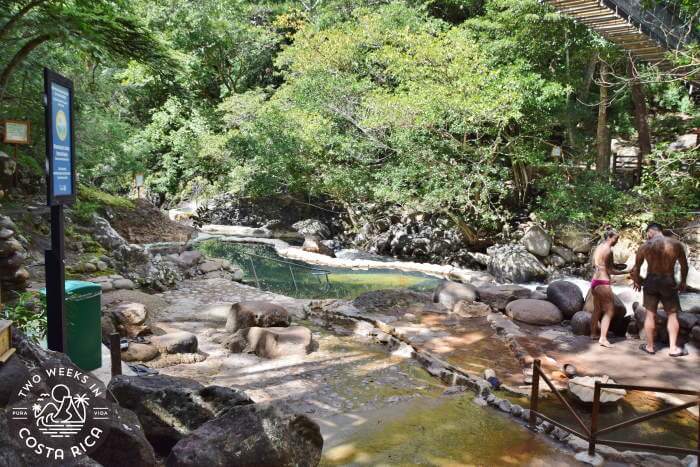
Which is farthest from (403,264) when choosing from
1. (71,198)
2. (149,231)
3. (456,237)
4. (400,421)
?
(71,198)

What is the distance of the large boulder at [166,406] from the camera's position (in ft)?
11.7

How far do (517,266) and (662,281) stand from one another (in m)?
7.90

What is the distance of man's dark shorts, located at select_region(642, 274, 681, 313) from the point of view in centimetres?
652

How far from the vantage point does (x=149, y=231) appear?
45.8ft

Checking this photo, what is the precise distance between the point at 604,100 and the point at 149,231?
41.6ft

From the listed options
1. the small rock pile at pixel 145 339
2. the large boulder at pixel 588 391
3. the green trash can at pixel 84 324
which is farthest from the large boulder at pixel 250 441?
the large boulder at pixel 588 391

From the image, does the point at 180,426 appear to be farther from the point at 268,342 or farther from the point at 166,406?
the point at 268,342

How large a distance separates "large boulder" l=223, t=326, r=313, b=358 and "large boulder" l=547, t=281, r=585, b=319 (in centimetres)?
433

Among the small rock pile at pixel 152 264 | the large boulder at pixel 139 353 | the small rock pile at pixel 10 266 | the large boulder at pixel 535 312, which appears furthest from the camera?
the small rock pile at pixel 152 264

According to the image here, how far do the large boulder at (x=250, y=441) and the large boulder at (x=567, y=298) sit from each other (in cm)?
637

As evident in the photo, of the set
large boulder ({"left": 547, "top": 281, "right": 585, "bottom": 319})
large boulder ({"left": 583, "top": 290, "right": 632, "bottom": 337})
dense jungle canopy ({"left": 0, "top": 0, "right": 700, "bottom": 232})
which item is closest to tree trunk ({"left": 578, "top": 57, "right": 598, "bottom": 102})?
dense jungle canopy ({"left": 0, "top": 0, "right": 700, "bottom": 232})

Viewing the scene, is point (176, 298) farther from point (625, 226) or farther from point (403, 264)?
point (625, 226)

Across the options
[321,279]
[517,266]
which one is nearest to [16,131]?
[321,279]

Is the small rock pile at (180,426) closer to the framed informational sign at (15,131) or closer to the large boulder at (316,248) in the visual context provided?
the framed informational sign at (15,131)
